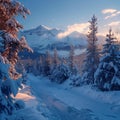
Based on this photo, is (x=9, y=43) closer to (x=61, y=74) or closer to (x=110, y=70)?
(x=110, y=70)

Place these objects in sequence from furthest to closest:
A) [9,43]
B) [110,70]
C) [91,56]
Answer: [91,56], [110,70], [9,43]

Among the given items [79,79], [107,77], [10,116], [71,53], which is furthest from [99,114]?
[71,53]

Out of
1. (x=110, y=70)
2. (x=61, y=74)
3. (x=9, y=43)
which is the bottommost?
(x=61, y=74)

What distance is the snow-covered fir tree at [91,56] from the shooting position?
41.3m

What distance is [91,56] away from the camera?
4169 cm

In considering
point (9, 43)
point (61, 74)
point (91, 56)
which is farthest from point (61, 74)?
point (9, 43)

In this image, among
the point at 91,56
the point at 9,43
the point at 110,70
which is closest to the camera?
the point at 9,43

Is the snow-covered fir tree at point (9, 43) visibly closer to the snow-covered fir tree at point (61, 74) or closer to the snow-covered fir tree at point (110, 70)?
the snow-covered fir tree at point (110, 70)

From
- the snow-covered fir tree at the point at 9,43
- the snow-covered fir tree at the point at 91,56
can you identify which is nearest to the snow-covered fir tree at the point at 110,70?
the snow-covered fir tree at the point at 91,56

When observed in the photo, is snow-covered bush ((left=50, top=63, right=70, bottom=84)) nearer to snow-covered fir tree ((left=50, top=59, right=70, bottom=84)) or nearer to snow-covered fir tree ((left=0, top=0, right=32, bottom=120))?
snow-covered fir tree ((left=50, top=59, right=70, bottom=84))

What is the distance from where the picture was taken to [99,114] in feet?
67.6

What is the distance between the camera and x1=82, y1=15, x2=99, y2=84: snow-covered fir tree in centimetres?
4128

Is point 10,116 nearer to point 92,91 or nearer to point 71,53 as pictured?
point 92,91

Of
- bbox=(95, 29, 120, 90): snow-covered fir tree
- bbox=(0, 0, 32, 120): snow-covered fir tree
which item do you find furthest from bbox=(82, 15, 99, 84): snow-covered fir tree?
bbox=(0, 0, 32, 120): snow-covered fir tree
